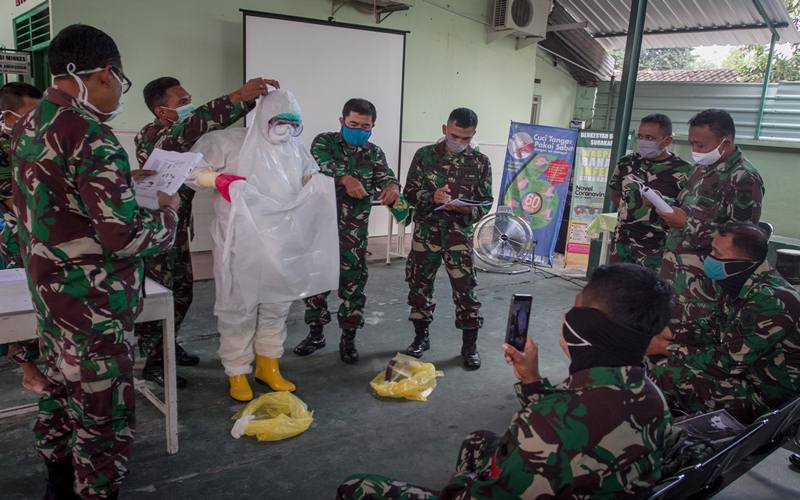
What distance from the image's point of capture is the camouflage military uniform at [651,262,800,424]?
195 cm

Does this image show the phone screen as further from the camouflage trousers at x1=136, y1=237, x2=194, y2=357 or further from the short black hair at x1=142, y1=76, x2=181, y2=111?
the short black hair at x1=142, y1=76, x2=181, y2=111

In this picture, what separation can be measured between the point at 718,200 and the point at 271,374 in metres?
2.44

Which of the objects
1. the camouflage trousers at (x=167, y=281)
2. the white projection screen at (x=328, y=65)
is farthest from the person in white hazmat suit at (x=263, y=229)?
the white projection screen at (x=328, y=65)

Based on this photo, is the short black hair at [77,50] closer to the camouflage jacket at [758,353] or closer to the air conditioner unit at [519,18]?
the camouflage jacket at [758,353]

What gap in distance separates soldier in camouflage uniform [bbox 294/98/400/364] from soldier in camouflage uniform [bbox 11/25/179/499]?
1.62 metres

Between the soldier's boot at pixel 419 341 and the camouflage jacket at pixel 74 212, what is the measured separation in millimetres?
2138

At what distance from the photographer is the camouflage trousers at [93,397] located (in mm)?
1628

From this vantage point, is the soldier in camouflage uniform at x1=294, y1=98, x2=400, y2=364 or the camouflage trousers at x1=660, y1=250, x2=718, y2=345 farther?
the soldier in camouflage uniform at x1=294, y1=98, x2=400, y2=364

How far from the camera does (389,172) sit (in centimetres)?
350

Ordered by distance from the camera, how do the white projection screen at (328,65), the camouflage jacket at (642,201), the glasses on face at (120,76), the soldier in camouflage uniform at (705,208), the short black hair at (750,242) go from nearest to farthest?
the glasses on face at (120,76), the short black hair at (750,242), the soldier in camouflage uniform at (705,208), the camouflage jacket at (642,201), the white projection screen at (328,65)

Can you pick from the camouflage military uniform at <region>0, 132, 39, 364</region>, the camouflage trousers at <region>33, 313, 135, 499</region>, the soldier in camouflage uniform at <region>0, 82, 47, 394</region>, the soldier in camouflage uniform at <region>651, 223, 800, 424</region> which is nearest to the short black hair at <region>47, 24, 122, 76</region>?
the camouflage trousers at <region>33, 313, 135, 499</region>

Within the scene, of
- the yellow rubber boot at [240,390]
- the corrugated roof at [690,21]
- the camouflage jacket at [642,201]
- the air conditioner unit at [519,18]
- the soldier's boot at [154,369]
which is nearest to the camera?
the yellow rubber boot at [240,390]

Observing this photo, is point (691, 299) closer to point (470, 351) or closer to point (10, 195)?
point (470, 351)

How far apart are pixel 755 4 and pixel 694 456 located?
24.7ft
